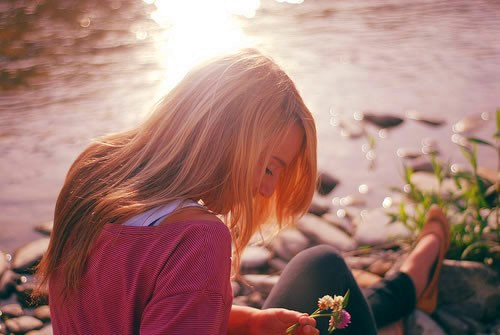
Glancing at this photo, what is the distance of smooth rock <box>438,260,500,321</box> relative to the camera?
2.94 m

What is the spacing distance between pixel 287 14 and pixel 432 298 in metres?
5.04

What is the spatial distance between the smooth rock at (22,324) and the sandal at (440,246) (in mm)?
1681

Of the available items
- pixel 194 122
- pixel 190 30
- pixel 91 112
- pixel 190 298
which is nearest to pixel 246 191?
pixel 194 122

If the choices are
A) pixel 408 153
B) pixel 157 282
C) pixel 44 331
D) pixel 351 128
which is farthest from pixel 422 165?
pixel 157 282

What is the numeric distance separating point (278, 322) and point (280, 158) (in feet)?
1.54

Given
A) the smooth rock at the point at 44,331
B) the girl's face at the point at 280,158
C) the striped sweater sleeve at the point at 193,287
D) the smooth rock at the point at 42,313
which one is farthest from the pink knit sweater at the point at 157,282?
the smooth rock at the point at 42,313

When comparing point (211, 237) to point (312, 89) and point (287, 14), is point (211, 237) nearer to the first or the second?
point (312, 89)

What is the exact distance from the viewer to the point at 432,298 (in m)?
2.99

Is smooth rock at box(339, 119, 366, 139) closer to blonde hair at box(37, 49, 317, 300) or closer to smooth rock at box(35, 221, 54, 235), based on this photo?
smooth rock at box(35, 221, 54, 235)

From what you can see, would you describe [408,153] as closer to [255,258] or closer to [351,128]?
[351,128]

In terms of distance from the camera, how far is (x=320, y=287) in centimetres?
224

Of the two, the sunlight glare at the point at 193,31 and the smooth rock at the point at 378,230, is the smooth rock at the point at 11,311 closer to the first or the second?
the smooth rock at the point at 378,230

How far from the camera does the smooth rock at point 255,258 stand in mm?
3424

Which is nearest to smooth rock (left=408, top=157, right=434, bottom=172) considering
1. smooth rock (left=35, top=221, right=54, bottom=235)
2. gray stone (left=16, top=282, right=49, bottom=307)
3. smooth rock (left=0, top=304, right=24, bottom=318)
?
smooth rock (left=35, top=221, right=54, bottom=235)
